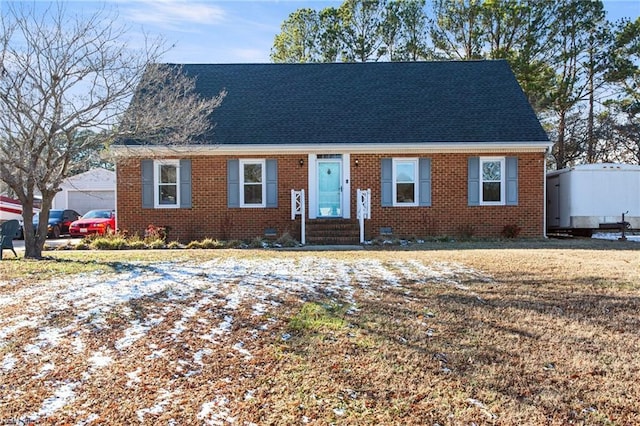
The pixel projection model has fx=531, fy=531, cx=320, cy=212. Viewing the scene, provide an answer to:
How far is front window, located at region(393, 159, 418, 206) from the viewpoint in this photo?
1540cm

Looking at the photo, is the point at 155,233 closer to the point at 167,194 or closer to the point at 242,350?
the point at 167,194

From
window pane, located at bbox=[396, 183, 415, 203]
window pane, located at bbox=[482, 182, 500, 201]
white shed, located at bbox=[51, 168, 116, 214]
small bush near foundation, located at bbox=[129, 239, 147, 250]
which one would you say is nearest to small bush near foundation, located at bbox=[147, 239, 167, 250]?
small bush near foundation, located at bbox=[129, 239, 147, 250]

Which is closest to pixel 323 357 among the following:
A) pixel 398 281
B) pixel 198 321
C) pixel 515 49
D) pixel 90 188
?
pixel 198 321

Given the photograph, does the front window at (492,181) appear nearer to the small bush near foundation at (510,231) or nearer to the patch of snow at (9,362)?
the small bush near foundation at (510,231)

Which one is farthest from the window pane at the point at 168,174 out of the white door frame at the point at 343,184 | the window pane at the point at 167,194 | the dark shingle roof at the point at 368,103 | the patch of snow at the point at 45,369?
the patch of snow at the point at 45,369

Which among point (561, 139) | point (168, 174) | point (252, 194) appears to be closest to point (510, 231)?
point (252, 194)

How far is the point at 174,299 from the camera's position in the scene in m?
5.86

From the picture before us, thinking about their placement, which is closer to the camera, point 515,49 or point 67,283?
point 67,283

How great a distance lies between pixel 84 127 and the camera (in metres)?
9.54

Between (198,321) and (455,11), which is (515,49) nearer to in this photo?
(455,11)

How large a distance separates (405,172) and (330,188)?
224 cm

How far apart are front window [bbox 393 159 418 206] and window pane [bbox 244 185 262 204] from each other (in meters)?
3.93

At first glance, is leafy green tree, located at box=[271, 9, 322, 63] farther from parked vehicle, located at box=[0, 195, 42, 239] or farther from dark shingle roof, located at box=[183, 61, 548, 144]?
parked vehicle, located at box=[0, 195, 42, 239]

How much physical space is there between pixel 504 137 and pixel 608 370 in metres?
12.2
